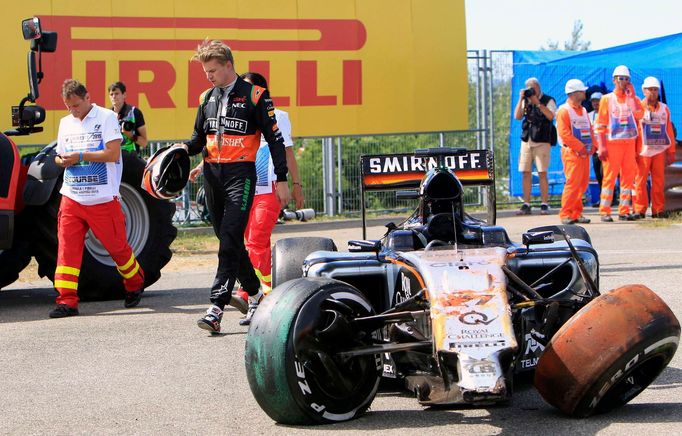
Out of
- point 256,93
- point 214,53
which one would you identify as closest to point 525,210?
point 256,93

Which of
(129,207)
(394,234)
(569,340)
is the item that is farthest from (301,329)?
(129,207)

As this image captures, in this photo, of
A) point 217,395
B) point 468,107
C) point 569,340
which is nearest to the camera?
point 569,340

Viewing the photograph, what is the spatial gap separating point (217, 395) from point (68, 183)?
3842 mm

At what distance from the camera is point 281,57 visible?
1819cm

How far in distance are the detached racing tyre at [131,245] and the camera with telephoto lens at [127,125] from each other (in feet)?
5.15

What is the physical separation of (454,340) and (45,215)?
19.8 feet

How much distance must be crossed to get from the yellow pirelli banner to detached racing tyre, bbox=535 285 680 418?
40.1 feet

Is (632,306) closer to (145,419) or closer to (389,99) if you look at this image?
(145,419)

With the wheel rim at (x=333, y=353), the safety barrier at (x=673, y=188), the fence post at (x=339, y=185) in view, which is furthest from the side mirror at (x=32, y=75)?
the safety barrier at (x=673, y=188)

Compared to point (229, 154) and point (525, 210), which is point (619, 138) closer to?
point (525, 210)

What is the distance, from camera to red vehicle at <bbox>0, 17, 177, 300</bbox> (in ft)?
34.1

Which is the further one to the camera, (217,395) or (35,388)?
(35,388)

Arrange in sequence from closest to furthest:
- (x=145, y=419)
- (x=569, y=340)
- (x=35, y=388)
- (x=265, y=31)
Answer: (x=569, y=340) < (x=145, y=419) < (x=35, y=388) < (x=265, y=31)

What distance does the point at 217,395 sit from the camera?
6.56 metres
